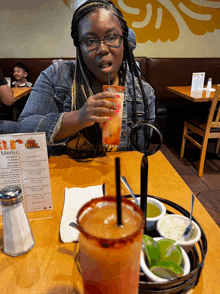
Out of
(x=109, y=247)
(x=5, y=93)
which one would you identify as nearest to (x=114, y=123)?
(x=109, y=247)

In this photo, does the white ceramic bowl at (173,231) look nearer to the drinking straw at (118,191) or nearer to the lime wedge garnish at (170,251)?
the lime wedge garnish at (170,251)

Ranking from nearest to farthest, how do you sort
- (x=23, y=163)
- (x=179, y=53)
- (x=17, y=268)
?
(x=17, y=268) → (x=23, y=163) → (x=179, y=53)

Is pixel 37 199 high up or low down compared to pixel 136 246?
down

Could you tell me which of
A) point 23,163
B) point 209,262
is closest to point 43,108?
point 23,163

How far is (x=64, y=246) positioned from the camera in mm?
685

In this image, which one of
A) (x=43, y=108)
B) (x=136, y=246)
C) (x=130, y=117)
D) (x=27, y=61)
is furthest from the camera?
(x=27, y=61)

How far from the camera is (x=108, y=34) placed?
1192 millimetres

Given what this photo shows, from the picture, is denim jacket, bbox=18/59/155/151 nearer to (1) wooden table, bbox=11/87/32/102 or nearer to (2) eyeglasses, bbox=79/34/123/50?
(2) eyeglasses, bbox=79/34/123/50

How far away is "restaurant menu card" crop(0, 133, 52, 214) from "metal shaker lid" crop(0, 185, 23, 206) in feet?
0.58

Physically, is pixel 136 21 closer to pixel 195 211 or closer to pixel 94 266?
pixel 195 211

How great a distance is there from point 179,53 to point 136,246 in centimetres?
503

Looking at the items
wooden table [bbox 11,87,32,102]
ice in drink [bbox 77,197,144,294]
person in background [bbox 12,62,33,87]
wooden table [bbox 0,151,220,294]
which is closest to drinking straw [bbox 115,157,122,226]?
ice in drink [bbox 77,197,144,294]

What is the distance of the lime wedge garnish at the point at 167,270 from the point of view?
0.49 meters

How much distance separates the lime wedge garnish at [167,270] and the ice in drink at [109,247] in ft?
0.34
